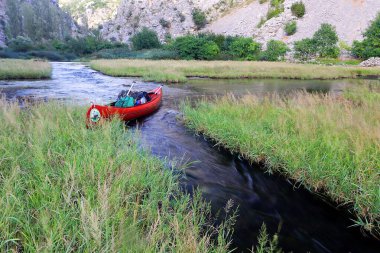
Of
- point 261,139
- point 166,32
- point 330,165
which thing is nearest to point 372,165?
point 330,165

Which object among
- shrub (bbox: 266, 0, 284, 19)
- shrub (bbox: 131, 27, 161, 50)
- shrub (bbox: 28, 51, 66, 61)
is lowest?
shrub (bbox: 28, 51, 66, 61)

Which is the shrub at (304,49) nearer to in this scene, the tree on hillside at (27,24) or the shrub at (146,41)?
the shrub at (146,41)

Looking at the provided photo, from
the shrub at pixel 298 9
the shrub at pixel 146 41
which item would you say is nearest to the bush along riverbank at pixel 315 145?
the shrub at pixel 146 41

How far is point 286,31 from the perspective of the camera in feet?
217

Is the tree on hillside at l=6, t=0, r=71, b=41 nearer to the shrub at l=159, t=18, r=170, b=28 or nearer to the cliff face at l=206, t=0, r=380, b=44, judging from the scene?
the shrub at l=159, t=18, r=170, b=28

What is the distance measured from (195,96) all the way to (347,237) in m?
14.2

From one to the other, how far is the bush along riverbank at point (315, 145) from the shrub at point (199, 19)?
3411 inches

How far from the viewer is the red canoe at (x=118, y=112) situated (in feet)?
27.3

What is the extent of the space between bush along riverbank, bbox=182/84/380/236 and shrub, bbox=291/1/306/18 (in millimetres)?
69980

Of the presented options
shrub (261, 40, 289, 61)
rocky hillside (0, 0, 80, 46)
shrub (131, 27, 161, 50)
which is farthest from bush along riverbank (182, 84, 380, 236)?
rocky hillside (0, 0, 80, 46)

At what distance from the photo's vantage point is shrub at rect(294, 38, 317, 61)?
48.5 m

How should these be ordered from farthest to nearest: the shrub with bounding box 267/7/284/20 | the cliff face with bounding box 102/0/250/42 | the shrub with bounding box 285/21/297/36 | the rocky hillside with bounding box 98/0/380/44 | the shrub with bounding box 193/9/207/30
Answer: the cliff face with bounding box 102/0/250/42
the shrub with bounding box 193/9/207/30
the shrub with bounding box 267/7/284/20
the shrub with bounding box 285/21/297/36
the rocky hillside with bounding box 98/0/380/44

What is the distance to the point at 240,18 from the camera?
263ft

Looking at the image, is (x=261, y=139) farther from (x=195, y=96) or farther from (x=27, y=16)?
(x=27, y=16)
